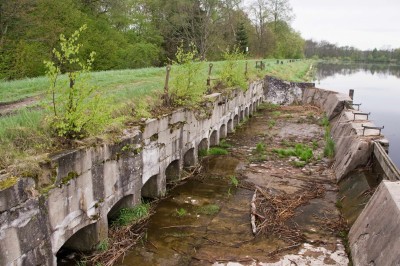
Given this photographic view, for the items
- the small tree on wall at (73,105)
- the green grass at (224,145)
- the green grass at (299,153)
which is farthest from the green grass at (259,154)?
the small tree on wall at (73,105)

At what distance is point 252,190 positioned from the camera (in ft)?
36.0

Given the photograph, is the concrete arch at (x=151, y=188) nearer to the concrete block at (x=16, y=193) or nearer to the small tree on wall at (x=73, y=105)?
the small tree on wall at (x=73, y=105)

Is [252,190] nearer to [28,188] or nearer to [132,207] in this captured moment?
[132,207]

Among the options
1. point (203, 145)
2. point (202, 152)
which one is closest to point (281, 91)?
point (203, 145)

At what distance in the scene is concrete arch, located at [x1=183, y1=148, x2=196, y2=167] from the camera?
1283cm

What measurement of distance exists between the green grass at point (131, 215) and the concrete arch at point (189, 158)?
13.0 feet

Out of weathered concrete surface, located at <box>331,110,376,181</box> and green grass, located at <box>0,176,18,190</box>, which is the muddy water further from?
green grass, located at <box>0,176,18,190</box>

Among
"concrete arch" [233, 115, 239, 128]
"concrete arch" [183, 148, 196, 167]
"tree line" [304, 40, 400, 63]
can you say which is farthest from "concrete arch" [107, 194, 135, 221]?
"tree line" [304, 40, 400, 63]

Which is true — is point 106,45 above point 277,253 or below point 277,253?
above

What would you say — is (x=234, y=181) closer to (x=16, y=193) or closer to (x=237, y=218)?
(x=237, y=218)

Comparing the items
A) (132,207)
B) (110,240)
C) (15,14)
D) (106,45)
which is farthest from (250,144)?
(106,45)

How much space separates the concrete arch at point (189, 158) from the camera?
42.1 feet

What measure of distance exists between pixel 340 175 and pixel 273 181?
6.89 ft

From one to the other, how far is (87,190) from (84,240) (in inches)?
50.6
